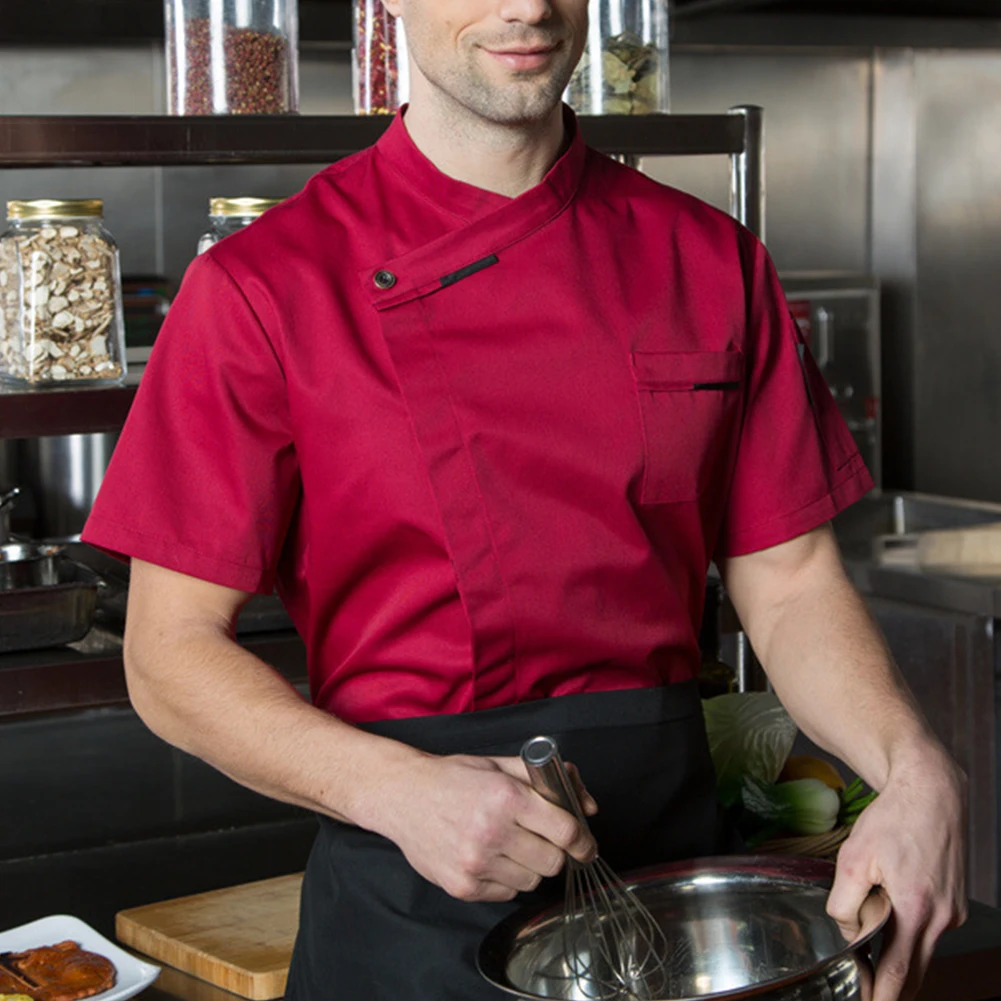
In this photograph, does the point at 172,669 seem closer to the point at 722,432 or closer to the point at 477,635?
the point at 477,635

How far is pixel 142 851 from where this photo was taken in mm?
1866

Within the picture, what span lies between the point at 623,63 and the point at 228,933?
95cm

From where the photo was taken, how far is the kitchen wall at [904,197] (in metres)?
3.59

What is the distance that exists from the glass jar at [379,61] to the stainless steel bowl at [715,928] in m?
0.92

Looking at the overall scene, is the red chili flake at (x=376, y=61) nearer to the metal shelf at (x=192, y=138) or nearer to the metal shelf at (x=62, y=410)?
the metal shelf at (x=192, y=138)

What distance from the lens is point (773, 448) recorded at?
48.3 inches

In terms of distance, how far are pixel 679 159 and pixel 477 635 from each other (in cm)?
251

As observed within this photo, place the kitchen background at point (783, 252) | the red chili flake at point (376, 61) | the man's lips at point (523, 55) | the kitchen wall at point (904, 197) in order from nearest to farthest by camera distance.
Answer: the man's lips at point (523, 55), the red chili flake at point (376, 61), the kitchen background at point (783, 252), the kitchen wall at point (904, 197)

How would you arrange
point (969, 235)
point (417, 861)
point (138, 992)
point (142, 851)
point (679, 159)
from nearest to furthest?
1. point (417, 861)
2. point (138, 992)
3. point (142, 851)
4. point (679, 159)
5. point (969, 235)

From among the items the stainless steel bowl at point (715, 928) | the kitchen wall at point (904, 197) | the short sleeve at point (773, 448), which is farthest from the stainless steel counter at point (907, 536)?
the stainless steel bowl at point (715, 928)

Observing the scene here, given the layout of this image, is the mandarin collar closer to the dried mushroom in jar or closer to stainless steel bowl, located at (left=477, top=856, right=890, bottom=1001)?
stainless steel bowl, located at (left=477, top=856, right=890, bottom=1001)

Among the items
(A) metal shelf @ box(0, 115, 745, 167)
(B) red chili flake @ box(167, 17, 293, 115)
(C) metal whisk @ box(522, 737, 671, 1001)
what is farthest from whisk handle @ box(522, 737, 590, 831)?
(B) red chili flake @ box(167, 17, 293, 115)

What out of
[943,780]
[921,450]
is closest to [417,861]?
[943,780]

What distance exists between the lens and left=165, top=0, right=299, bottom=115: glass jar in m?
1.59
